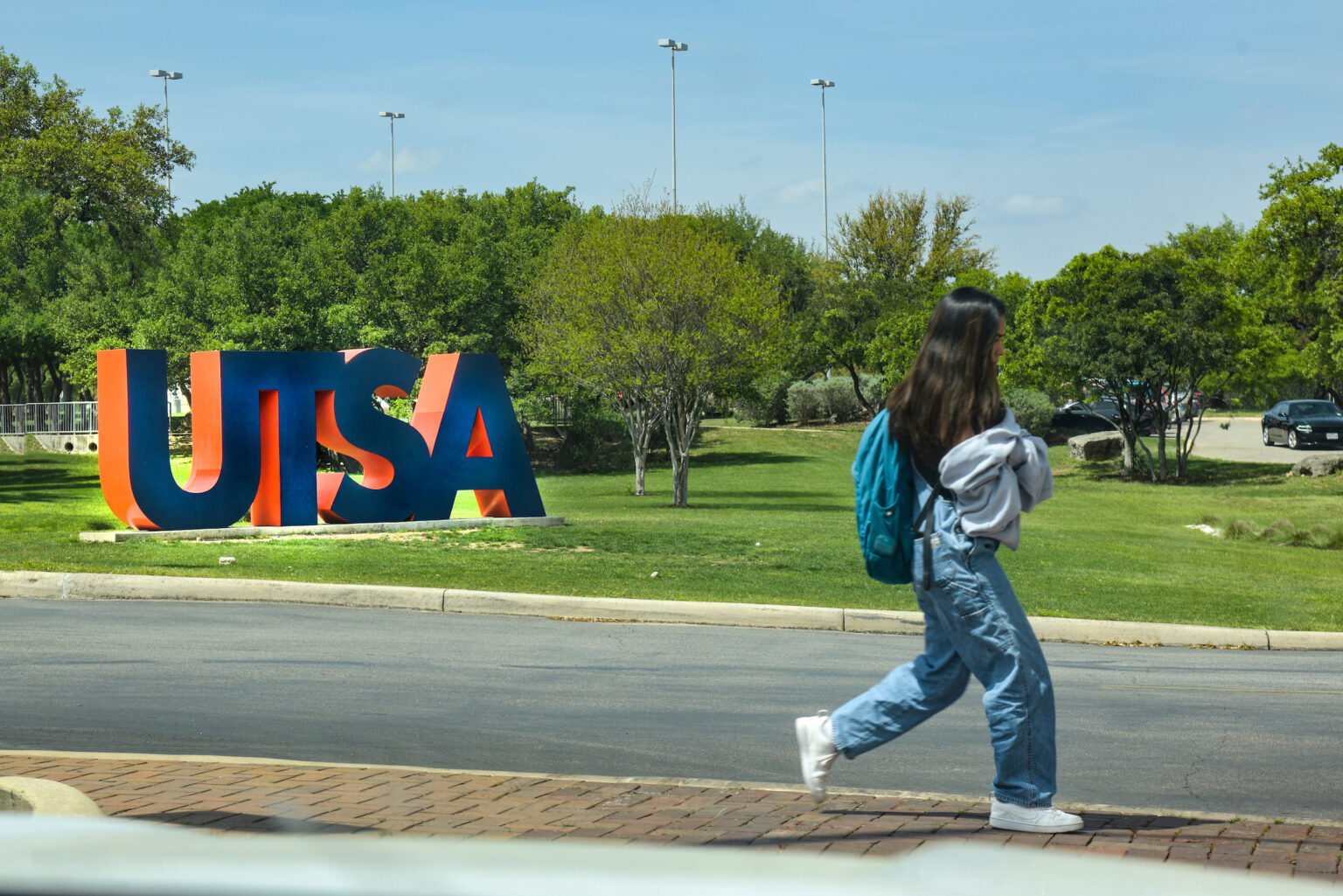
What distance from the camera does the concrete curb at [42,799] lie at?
435 centimetres

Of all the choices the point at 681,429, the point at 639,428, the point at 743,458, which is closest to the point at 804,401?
the point at 743,458

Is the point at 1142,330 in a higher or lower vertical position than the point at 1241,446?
higher

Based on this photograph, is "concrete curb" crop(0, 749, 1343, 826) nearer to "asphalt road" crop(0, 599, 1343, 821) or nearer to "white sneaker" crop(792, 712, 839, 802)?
"asphalt road" crop(0, 599, 1343, 821)

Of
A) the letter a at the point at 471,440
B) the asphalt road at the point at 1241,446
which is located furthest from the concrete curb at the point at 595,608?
the asphalt road at the point at 1241,446

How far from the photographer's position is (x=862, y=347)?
55.5 m

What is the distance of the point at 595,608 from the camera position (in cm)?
1123

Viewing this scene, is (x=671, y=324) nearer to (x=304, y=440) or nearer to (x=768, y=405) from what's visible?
(x=304, y=440)

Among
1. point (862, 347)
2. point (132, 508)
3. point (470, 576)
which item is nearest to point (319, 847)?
point (470, 576)

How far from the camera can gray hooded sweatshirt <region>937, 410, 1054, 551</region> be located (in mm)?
4570

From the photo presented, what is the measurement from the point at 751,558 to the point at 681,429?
447 inches

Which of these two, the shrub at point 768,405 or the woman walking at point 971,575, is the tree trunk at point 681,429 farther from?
the shrub at point 768,405

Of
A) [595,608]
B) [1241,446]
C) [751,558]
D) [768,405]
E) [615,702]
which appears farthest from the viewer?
[768,405]

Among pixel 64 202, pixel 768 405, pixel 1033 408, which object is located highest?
pixel 64 202

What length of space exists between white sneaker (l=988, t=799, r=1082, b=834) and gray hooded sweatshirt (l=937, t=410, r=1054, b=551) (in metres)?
0.95
